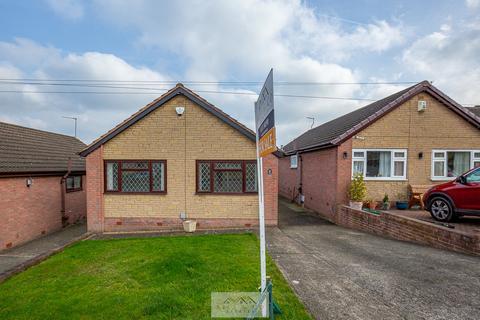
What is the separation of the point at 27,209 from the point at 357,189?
1432 cm

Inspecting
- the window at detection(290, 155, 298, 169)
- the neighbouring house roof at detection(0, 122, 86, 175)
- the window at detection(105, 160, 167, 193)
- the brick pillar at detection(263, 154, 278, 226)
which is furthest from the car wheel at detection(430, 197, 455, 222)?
the neighbouring house roof at detection(0, 122, 86, 175)

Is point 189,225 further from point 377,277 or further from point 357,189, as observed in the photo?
point 357,189

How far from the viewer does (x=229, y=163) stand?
9422 mm

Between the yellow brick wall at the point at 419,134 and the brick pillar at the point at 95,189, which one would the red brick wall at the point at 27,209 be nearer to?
the brick pillar at the point at 95,189

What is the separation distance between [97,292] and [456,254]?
8.66 meters

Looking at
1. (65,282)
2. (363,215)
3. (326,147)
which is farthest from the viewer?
(326,147)

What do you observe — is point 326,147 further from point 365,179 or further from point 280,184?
point 280,184

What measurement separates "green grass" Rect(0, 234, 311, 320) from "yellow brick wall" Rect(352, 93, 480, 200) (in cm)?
772

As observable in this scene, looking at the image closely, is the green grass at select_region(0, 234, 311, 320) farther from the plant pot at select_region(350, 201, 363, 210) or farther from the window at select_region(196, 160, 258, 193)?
the plant pot at select_region(350, 201, 363, 210)

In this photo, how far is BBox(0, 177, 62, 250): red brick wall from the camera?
9289 mm

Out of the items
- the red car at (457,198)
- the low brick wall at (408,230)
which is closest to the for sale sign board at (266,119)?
the low brick wall at (408,230)

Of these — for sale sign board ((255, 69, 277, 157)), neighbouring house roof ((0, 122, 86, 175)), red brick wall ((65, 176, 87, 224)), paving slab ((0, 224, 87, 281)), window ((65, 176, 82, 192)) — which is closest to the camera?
for sale sign board ((255, 69, 277, 157))

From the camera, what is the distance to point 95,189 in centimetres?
927

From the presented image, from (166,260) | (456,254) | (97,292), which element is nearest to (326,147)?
(456,254)
